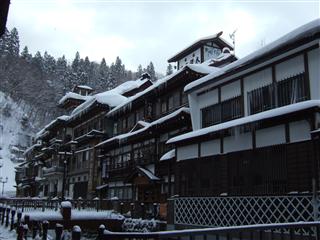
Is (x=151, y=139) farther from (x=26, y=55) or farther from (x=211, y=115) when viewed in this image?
(x=26, y=55)

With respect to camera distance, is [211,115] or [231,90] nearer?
[231,90]

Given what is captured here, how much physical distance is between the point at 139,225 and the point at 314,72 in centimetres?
1672

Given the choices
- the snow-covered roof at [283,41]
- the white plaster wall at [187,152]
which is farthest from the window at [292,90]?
the white plaster wall at [187,152]

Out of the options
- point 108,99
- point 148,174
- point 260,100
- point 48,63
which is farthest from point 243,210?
point 48,63

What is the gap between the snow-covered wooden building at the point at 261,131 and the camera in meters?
16.5

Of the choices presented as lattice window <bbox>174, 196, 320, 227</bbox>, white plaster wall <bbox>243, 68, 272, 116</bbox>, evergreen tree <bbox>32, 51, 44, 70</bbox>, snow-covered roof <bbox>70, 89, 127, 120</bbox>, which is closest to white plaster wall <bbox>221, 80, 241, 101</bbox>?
white plaster wall <bbox>243, 68, 272, 116</bbox>

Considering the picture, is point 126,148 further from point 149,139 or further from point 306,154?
point 306,154

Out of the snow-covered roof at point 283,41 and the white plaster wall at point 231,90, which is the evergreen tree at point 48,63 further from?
the snow-covered roof at point 283,41

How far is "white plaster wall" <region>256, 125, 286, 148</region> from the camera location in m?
17.7

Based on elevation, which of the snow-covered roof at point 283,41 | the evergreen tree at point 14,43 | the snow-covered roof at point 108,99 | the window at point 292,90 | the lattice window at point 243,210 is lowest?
the lattice window at point 243,210

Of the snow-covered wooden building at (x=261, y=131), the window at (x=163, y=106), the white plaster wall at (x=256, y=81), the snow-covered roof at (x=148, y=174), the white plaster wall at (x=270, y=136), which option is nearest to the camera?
the snow-covered wooden building at (x=261, y=131)

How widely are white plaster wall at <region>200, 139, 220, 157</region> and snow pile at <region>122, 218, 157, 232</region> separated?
704 cm

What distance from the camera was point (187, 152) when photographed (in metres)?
24.3

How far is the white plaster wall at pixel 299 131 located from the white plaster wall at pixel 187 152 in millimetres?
7456
